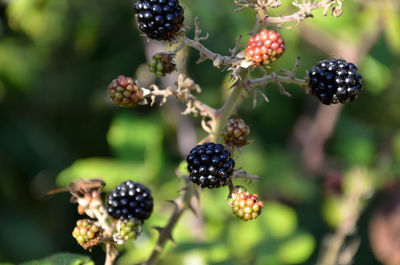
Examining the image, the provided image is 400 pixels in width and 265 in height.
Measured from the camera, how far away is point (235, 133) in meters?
1.95

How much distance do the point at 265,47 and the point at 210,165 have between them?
1.54ft

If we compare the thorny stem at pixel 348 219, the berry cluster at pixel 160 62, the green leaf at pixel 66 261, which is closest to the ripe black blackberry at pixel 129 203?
the green leaf at pixel 66 261

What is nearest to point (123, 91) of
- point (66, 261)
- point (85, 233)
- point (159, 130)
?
point (85, 233)

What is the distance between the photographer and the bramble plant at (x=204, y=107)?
1868mm

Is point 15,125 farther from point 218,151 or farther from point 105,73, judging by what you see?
point 218,151

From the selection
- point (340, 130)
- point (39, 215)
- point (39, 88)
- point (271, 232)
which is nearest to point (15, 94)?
point (39, 88)

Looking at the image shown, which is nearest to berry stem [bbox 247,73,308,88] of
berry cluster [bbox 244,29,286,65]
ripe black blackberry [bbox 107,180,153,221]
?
berry cluster [bbox 244,29,286,65]

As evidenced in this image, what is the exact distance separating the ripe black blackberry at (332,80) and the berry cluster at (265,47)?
22 cm

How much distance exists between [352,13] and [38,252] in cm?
324

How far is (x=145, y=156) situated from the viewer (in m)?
4.27

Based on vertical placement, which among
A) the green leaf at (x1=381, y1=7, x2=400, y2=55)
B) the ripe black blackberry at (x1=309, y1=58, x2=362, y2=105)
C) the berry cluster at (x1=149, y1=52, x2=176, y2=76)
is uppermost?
the berry cluster at (x1=149, y1=52, x2=176, y2=76)

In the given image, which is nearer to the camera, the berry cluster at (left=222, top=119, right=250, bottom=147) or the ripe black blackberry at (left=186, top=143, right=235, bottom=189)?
the ripe black blackberry at (left=186, top=143, right=235, bottom=189)

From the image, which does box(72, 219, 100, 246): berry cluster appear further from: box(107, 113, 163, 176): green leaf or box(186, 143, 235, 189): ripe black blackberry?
box(107, 113, 163, 176): green leaf

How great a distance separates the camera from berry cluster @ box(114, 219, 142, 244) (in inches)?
76.5
